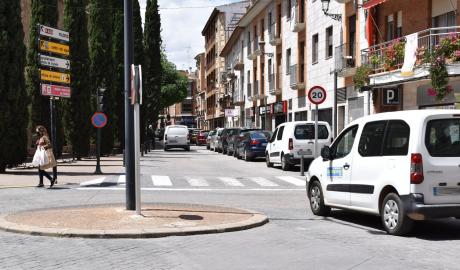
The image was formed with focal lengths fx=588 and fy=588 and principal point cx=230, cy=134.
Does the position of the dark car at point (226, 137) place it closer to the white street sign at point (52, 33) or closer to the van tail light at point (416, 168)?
the white street sign at point (52, 33)

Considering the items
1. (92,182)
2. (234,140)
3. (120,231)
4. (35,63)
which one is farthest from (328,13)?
(120,231)

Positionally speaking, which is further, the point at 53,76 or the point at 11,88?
the point at 53,76

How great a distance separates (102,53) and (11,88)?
1397cm

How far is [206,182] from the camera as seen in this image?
17562 mm

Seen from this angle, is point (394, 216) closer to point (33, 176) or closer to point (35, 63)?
point (33, 176)

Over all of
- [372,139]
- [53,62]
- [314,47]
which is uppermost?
[314,47]

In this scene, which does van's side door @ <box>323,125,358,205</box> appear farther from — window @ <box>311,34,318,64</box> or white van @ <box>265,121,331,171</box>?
window @ <box>311,34,318,64</box>

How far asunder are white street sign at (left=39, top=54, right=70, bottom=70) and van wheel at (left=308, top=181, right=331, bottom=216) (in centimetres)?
1192

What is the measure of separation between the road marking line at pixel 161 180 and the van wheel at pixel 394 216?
9154 mm

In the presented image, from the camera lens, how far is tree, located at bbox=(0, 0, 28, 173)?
64.6 ft

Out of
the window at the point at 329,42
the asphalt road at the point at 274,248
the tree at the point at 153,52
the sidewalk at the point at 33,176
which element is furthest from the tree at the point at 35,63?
the tree at the point at 153,52

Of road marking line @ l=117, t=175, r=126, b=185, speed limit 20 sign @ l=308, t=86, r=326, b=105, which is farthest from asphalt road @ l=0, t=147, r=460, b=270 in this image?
speed limit 20 sign @ l=308, t=86, r=326, b=105

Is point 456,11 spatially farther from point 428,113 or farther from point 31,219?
point 31,219

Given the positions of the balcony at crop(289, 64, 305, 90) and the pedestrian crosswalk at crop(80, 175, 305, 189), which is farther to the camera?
the balcony at crop(289, 64, 305, 90)
